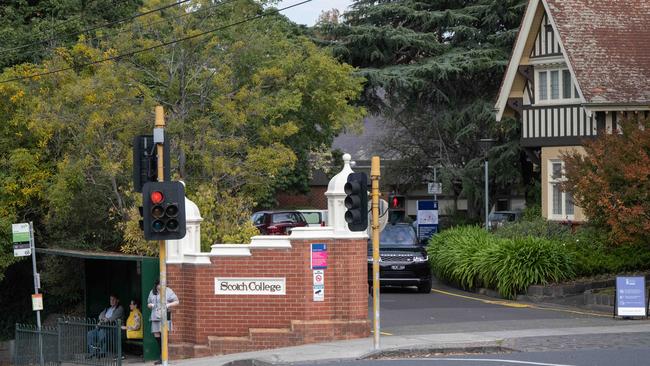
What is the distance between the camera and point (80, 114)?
94.4ft

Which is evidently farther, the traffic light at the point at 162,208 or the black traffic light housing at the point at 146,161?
the black traffic light housing at the point at 146,161

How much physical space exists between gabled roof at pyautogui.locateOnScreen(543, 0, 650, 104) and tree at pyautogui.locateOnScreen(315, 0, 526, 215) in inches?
298

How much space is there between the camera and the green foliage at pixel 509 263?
26906mm

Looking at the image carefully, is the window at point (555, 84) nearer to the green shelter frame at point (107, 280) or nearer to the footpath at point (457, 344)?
the footpath at point (457, 344)

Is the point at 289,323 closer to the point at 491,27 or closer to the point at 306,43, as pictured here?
the point at 306,43

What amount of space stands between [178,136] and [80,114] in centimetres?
269

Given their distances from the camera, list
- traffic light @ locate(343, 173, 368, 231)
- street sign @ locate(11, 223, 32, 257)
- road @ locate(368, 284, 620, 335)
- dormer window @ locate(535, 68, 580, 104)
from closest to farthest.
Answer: traffic light @ locate(343, 173, 368, 231)
road @ locate(368, 284, 620, 335)
street sign @ locate(11, 223, 32, 257)
dormer window @ locate(535, 68, 580, 104)

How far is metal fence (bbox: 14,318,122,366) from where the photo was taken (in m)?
21.2

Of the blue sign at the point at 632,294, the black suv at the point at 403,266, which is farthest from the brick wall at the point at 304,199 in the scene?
the blue sign at the point at 632,294

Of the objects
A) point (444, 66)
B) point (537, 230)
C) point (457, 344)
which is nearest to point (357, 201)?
point (457, 344)

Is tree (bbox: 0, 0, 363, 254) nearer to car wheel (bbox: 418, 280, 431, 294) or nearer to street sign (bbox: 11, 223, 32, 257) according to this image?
street sign (bbox: 11, 223, 32, 257)

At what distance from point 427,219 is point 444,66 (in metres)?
7.04

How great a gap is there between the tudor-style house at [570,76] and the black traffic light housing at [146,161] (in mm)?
A: 16920

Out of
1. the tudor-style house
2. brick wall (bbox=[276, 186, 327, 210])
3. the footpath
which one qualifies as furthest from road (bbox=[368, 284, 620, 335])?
brick wall (bbox=[276, 186, 327, 210])
